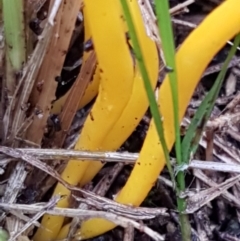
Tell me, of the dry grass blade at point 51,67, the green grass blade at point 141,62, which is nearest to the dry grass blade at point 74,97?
the dry grass blade at point 51,67

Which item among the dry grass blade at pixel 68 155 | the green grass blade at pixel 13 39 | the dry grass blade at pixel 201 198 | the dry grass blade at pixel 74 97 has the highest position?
the green grass blade at pixel 13 39

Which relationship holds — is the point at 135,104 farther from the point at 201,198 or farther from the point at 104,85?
the point at 201,198

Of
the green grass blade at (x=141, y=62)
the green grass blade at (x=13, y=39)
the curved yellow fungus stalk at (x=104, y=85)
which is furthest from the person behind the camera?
the green grass blade at (x=13, y=39)

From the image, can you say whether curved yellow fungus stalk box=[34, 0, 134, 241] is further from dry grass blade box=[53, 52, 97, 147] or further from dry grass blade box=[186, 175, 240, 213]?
dry grass blade box=[186, 175, 240, 213]

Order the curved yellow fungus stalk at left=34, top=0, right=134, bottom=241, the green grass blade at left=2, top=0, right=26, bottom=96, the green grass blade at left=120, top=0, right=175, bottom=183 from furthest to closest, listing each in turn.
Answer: the green grass blade at left=2, top=0, right=26, bottom=96 → the curved yellow fungus stalk at left=34, top=0, right=134, bottom=241 → the green grass blade at left=120, top=0, right=175, bottom=183

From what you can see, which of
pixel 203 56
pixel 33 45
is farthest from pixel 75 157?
pixel 203 56

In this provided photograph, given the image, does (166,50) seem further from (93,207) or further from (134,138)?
Result: (134,138)

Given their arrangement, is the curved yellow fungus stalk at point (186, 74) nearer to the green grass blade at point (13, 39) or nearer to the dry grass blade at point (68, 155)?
the dry grass blade at point (68, 155)

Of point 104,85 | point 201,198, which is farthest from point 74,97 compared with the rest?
point 201,198

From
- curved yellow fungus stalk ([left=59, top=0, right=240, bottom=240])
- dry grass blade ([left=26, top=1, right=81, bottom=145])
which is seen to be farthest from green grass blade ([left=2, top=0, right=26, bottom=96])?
curved yellow fungus stalk ([left=59, top=0, right=240, bottom=240])
